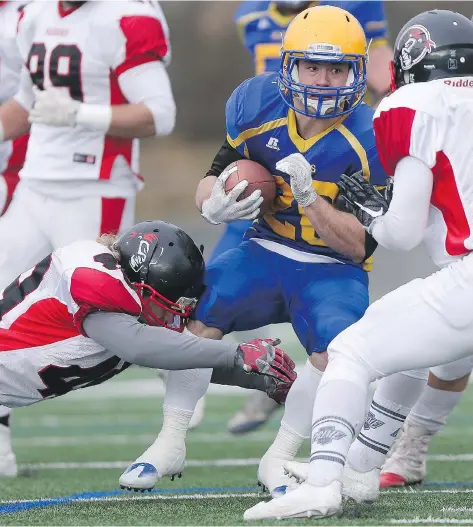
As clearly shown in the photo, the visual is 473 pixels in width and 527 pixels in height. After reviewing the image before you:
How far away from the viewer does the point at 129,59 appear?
5082 mm

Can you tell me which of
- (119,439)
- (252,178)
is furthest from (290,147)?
(119,439)

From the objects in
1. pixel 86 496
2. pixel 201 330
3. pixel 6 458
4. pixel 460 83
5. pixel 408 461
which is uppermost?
pixel 460 83

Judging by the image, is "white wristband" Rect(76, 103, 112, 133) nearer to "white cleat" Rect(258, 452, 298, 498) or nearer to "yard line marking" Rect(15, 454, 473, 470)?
"yard line marking" Rect(15, 454, 473, 470)

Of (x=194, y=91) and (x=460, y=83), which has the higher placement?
(x=460, y=83)

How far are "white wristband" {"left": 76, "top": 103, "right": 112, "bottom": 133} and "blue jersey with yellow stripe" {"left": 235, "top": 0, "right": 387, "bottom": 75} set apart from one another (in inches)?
40.3

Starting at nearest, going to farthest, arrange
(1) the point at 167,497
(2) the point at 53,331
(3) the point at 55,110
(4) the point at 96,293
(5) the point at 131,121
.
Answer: (4) the point at 96,293 < (2) the point at 53,331 < (1) the point at 167,497 < (3) the point at 55,110 < (5) the point at 131,121

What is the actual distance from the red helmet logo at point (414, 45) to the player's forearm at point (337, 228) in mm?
514

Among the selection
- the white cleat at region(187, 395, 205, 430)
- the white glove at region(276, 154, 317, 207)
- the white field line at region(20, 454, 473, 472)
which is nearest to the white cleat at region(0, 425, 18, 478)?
the white field line at region(20, 454, 473, 472)

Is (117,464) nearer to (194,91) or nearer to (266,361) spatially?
(266,361)

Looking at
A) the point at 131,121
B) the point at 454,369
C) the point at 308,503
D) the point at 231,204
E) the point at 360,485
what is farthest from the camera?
the point at 131,121

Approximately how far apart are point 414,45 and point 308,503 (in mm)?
1278

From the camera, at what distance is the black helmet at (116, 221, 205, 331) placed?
12.1 feet

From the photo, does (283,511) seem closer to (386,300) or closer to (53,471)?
(386,300)

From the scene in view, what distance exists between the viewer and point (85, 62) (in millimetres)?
5062
